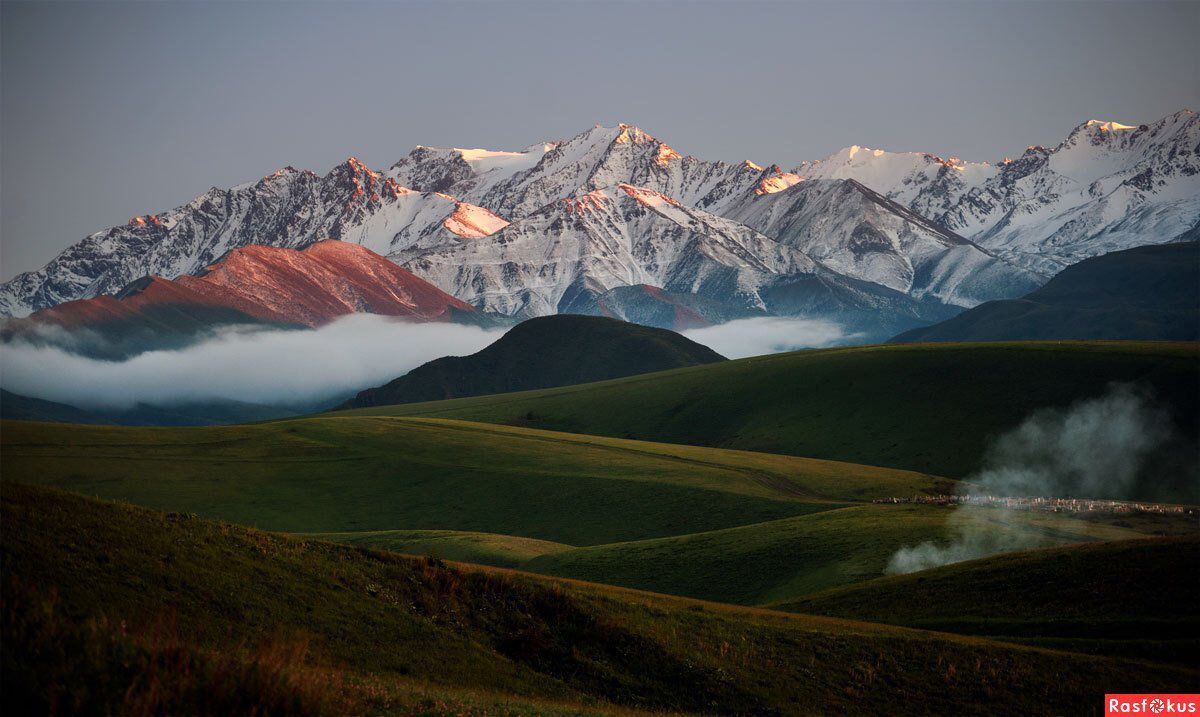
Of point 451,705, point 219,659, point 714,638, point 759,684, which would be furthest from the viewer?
point 714,638

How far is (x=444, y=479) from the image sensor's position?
148m

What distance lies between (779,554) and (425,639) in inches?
2206

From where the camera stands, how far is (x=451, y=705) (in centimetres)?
2539

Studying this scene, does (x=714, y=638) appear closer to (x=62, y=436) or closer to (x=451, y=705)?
(x=451, y=705)

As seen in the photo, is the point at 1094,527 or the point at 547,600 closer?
the point at 547,600

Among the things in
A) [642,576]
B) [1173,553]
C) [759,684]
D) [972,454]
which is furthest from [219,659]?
[972,454]

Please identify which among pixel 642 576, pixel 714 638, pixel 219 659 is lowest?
pixel 642 576

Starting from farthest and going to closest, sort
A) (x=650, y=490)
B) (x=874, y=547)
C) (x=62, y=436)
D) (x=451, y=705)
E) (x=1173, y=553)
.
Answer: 1. (x=62, y=436)
2. (x=650, y=490)
3. (x=874, y=547)
4. (x=1173, y=553)
5. (x=451, y=705)

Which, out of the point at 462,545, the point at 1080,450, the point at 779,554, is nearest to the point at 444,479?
the point at 462,545

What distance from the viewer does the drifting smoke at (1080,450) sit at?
147m

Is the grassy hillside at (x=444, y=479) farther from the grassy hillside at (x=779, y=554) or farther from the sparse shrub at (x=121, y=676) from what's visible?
the sparse shrub at (x=121, y=676)

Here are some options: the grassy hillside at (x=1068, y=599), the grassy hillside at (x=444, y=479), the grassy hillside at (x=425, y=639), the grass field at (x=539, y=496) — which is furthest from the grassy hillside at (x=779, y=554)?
the grassy hillside at (x=425, y=639)

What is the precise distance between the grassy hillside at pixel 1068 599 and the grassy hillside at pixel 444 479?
57175mm

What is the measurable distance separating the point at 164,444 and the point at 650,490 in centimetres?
8691
